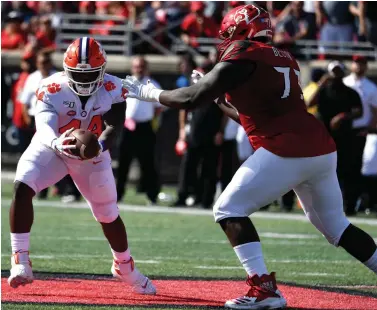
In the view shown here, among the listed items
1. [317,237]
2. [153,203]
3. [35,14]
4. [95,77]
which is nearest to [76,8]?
[35,14]

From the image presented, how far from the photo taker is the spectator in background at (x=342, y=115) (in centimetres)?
1344

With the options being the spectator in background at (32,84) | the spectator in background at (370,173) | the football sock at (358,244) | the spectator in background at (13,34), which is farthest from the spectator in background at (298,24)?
the football sock at (358,244)

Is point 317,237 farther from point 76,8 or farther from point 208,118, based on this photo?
point 76,8

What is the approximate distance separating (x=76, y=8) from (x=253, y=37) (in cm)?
1332

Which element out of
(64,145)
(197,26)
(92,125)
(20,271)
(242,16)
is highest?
(242,16)

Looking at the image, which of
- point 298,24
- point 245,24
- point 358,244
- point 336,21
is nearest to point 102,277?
point 358,244

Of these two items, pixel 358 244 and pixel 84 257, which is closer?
pixel 358 244

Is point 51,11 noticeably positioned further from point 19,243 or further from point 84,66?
point 19,243

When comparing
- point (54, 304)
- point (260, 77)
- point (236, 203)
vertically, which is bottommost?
point (54, 304)

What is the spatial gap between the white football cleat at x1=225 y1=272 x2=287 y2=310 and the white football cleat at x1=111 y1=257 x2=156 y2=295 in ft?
2.90

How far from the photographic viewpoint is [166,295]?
718 centimetres

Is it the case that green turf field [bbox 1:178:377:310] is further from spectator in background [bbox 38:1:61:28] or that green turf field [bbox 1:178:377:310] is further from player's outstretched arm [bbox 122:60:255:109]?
spectator in background [bbox 38:1:61:28]

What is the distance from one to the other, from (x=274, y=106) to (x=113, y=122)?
1.20 metres

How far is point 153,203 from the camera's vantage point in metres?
14.9
